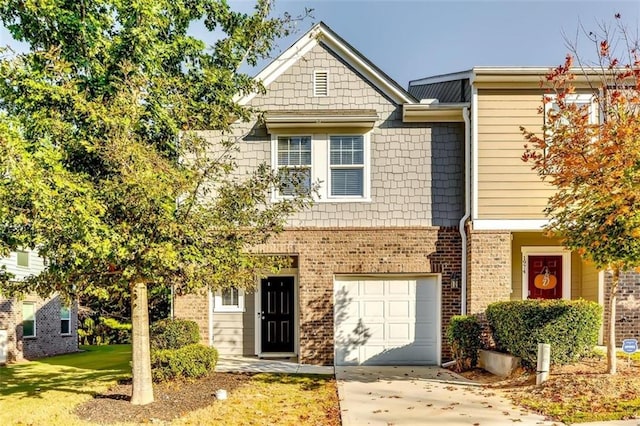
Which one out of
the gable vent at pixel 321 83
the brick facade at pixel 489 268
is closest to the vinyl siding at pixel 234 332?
the brick facade at pixel 489 268

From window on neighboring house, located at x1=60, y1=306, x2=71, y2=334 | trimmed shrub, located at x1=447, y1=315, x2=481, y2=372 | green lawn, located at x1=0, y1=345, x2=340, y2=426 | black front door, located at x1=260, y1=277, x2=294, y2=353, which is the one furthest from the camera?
window on neighboring house, located at x1=60, y1=306, x2=71, y2=334

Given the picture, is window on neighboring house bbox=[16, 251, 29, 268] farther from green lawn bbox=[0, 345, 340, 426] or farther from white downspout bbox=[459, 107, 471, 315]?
white downspout bbox=[459, 107, 471, 315]

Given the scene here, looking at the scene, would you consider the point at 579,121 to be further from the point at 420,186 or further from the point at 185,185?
the point at 185,185

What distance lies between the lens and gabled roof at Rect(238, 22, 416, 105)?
12023mm

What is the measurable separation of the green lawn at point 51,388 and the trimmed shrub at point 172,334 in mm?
1097

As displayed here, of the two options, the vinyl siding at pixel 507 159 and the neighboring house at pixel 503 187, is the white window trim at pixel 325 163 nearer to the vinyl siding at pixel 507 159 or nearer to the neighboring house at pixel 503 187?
the neighboring house at pixel 503 187

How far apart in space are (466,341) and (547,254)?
149 inches

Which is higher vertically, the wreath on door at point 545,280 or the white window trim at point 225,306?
the wreath on door at point 545,280

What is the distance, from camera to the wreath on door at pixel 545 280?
42.1ft

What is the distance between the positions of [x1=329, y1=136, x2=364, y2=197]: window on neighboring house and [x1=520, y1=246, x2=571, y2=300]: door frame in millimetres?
4548

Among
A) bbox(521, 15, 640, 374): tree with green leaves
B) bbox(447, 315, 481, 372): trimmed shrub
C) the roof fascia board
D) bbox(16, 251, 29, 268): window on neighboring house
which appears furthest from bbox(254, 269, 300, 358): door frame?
bbox(16, 251, 29, 268): window on neighboring house

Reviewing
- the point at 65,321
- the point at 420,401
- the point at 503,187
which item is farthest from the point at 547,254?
the point at 65,321

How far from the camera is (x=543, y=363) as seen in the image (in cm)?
859

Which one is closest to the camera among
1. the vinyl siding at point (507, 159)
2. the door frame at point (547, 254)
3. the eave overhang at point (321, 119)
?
the vinyl siding at point (507, 159)
